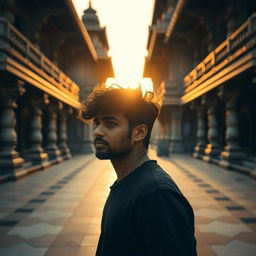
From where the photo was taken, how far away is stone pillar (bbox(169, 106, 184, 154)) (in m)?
17.6

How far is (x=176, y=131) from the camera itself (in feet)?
57.8

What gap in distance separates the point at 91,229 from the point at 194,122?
1568cm

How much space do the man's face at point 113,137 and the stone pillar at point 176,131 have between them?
16.8 metres

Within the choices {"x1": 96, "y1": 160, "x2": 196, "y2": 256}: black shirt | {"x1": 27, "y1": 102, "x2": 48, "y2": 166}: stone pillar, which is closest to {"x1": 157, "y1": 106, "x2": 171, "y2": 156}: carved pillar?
{"x1": 27, "y1": 102, "x2": 48, "y2": 166}: stone pillar

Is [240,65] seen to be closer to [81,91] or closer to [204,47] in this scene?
[204,47]

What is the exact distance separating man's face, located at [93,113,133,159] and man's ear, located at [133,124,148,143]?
0.03m

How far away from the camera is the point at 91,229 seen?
12.4ft

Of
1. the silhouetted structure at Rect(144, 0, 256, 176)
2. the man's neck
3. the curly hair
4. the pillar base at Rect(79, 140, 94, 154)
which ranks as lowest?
the pillar base at Rect(79, 140, 94, 154)

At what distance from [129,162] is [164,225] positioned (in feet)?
1.20

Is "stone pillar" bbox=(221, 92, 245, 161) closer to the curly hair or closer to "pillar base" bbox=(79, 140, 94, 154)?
the curly hair

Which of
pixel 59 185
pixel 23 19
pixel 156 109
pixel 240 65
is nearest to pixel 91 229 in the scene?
pixel 156 109

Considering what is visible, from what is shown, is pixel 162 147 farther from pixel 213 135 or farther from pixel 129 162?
pixel 129 162

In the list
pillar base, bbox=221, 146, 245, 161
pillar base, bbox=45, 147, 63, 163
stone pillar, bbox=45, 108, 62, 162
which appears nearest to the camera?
pillar base, bbox=221, 146, 245, 161

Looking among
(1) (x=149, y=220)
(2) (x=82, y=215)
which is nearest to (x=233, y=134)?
(2) (x=82, y=215)
